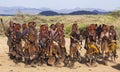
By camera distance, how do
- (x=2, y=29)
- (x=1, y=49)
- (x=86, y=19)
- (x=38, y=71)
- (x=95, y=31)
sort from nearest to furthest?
(x=38, y=71)
(x=95, y=31)
(x=1, y=49)
(x=2, y=29)
(x=86, y=19)

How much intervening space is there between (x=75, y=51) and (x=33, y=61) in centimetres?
167

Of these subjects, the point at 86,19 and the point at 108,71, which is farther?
the point at 86,19

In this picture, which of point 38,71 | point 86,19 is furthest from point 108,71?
point 86,19

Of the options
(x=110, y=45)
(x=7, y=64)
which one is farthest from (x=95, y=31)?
(x=7, y=64)

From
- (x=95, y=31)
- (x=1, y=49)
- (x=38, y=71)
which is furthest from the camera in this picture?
(x=1, y=49)

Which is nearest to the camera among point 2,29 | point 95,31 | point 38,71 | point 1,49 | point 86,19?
point 38,71

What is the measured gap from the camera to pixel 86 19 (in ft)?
125

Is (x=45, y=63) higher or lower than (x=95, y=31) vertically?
lower

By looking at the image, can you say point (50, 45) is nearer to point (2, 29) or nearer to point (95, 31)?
point (95, 31)

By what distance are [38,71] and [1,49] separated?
4.71 metres

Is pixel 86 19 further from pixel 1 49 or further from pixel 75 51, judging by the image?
pixel 75 51

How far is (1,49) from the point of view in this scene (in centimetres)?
2067

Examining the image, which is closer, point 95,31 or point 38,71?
A: point 38,71

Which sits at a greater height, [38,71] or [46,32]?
[46,32]
